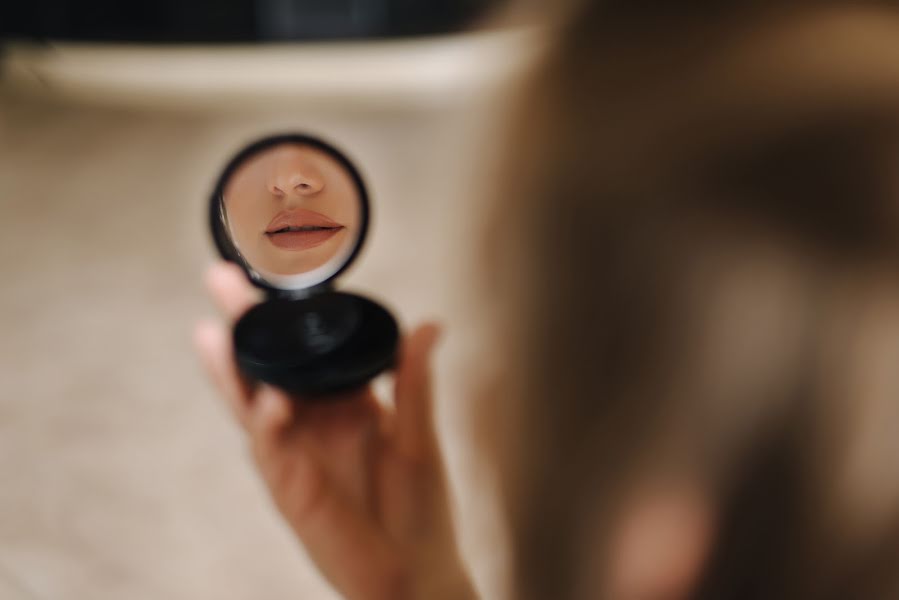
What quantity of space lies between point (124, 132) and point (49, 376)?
0.71 meters

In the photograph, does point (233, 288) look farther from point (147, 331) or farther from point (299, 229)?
point (147, 331)

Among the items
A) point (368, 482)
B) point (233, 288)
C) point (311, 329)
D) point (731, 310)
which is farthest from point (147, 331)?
point (731, 310)

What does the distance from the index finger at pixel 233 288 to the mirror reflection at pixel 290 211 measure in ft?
0.09

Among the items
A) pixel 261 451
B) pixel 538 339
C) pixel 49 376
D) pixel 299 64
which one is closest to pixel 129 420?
pixel 49 376

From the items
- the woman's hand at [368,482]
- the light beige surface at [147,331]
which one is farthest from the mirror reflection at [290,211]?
the light beige surface at [147,331]

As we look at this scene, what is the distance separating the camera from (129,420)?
0.91m

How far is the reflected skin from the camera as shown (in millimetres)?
667

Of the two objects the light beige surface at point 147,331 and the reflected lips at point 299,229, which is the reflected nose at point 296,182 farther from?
the light beige surface at point 147,331

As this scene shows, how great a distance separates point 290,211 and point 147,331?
0.49 m

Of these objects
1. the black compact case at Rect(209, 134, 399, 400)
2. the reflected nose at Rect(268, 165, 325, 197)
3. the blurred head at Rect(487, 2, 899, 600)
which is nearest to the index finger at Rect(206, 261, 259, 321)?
the black compact case at Rect(209, 134, 399, 400)

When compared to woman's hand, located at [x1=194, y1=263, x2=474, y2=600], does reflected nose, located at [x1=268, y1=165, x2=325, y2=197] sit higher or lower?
higher

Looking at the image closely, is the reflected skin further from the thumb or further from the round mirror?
the thumb

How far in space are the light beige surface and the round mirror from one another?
238 mm

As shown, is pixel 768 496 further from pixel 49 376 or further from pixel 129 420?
pixel 49 376
